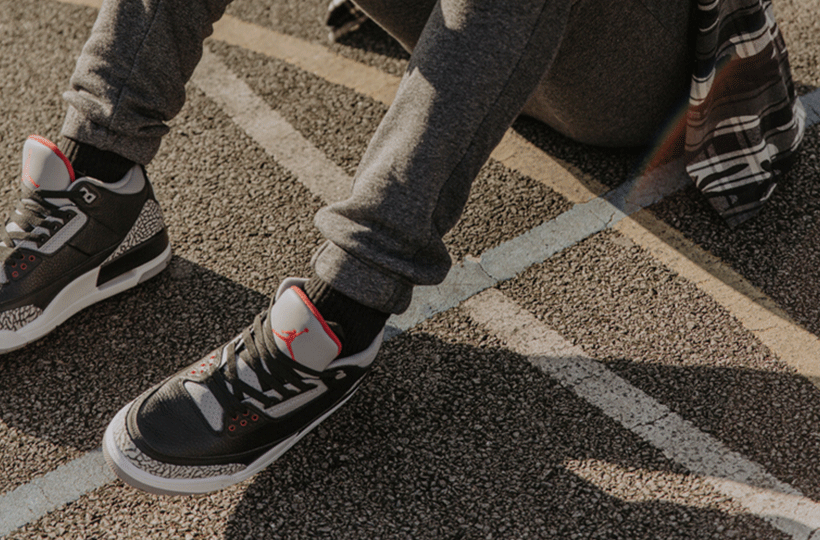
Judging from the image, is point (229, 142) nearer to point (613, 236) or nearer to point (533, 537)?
point (613, 236)

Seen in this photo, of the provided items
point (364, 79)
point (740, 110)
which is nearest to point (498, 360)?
point (740, 110)

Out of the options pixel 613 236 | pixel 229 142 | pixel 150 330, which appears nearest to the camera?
pixel 150 330

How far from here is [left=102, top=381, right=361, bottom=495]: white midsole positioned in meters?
1.54

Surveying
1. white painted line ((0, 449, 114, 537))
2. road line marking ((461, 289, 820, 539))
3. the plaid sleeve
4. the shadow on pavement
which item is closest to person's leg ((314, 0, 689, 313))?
the shadow on pavement

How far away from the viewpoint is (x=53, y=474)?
5.49 ft

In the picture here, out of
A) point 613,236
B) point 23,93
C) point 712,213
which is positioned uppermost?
point 712,213

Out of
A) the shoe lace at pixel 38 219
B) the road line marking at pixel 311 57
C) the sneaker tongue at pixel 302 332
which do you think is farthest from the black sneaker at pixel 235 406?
the road line marking at pixel 311 57

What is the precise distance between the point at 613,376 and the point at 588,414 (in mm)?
137

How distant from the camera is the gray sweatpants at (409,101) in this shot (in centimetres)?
142

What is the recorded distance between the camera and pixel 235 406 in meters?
1.58

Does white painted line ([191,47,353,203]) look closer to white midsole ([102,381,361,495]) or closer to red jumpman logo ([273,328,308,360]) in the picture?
red jumpman logo ([273,328,308,360])

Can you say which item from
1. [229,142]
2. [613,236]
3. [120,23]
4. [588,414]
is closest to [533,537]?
[588,414]

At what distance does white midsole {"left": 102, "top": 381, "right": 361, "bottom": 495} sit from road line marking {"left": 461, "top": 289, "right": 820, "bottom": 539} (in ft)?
2.29

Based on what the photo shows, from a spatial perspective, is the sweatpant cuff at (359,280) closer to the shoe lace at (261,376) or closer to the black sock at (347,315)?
the black sock at (347,315)
